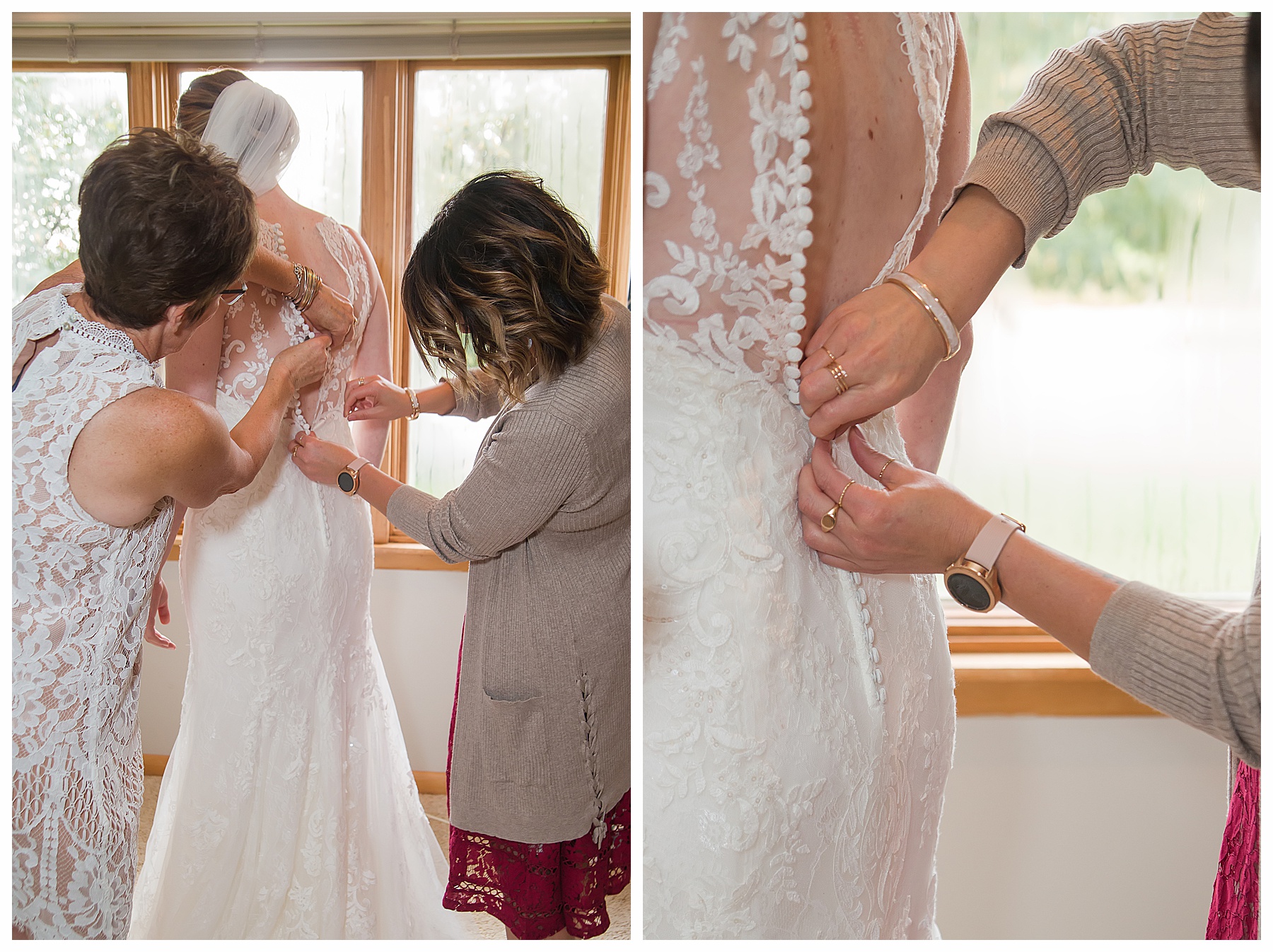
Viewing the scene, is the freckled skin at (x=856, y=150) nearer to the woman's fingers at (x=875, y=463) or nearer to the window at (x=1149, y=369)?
the woman's fingers at (x=875, y=463)

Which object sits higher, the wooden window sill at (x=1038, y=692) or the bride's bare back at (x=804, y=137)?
the bride's bare back at (x=804, y=137)

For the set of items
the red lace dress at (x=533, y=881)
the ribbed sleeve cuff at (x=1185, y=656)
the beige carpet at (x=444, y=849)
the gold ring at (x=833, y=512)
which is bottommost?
the beige carpet at (x=444, y=849)

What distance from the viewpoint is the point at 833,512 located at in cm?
85

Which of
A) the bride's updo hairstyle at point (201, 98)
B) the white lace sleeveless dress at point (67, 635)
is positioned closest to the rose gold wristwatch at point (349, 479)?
the white lace sleeveless dress at point (67, 635)

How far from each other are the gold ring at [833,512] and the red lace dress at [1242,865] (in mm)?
604

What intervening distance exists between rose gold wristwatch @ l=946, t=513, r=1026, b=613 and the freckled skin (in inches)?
10.8

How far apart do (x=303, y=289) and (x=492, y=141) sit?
407 millimetres

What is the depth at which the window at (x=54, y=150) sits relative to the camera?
3.83ft

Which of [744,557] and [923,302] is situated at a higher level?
[923,302]

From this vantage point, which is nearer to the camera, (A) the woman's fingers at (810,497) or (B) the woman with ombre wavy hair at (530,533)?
(A) the woman's fingers at (810,497)

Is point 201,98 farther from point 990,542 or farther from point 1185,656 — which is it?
point 1185,656

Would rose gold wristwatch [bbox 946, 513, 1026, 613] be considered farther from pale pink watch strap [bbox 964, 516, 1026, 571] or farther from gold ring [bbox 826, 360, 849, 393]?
gold ring [bbox 826, 360, 849, 393]

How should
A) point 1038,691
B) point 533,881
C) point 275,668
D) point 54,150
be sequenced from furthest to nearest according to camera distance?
point 1038,691, point 275,668, point 533,881, point 54,150

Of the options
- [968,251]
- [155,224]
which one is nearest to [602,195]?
[155,224]
